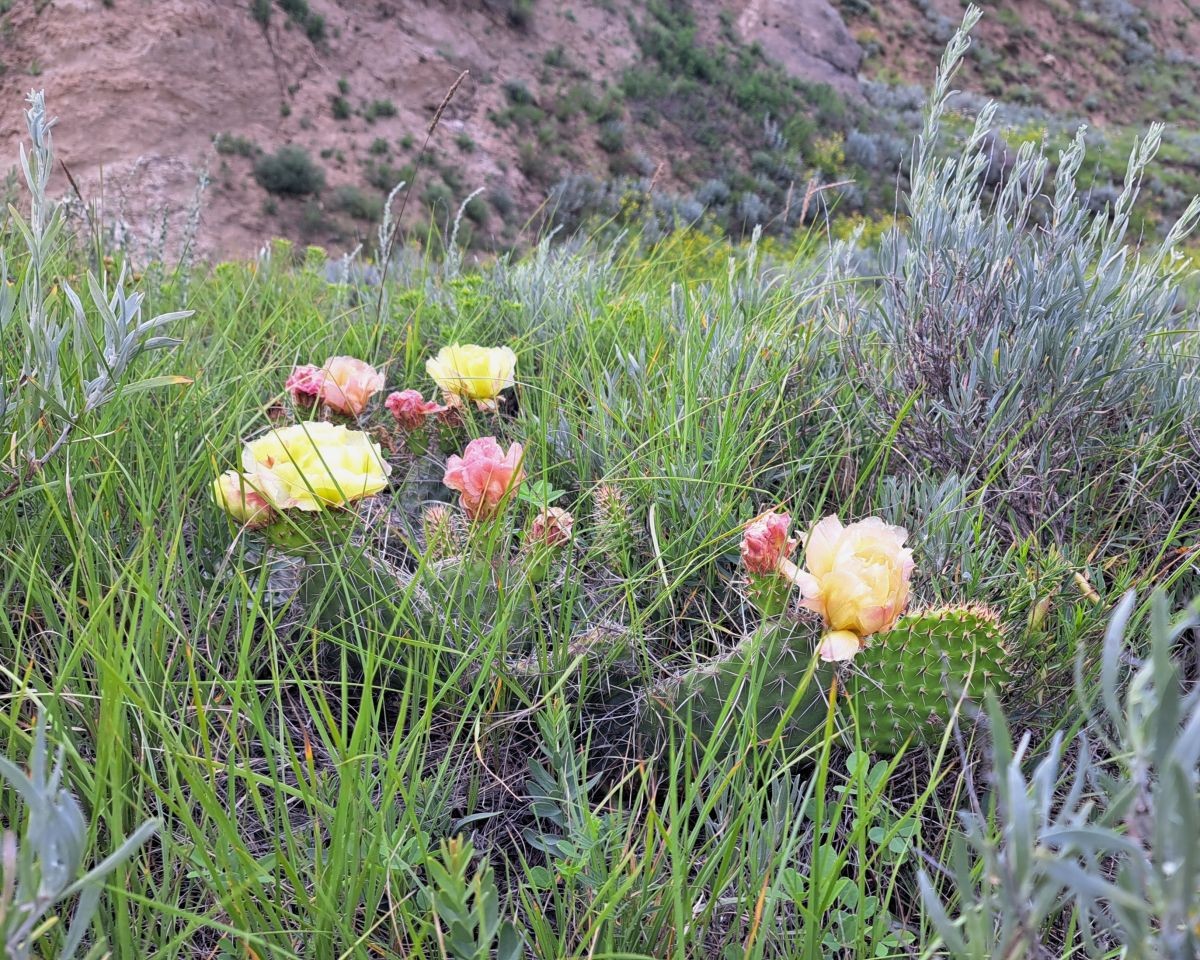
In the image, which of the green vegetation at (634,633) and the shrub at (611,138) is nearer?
Answer: the green vegetation at (634,633)

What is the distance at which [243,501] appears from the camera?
1017 millimetres

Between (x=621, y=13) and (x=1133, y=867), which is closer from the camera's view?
(x=1133, y=867)

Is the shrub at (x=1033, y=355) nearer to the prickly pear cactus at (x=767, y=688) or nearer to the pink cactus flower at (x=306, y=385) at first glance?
the prickly pear cactus at (x=767, y=688)

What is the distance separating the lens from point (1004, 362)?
4.65 ft

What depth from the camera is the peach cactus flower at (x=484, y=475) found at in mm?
1127

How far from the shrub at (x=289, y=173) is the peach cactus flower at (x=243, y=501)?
10119 millimetres

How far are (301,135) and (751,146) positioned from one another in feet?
24.2

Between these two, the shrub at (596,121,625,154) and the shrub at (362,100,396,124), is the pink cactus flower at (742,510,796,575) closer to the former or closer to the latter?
the shrub at (362,100,396,124)

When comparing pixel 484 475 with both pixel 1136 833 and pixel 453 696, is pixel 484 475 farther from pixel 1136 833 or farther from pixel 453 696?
pixel 1136 833

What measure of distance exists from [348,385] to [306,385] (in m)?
0.07

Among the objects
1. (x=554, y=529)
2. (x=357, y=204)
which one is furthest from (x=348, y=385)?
(x=357, y=204)

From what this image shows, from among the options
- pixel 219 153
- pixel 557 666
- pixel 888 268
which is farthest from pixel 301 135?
pixel 557 666

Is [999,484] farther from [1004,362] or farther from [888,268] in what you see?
[888,268]

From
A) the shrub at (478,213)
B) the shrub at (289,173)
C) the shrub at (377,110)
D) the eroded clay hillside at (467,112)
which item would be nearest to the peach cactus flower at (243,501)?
the eroded clay hillside at (467,112)
